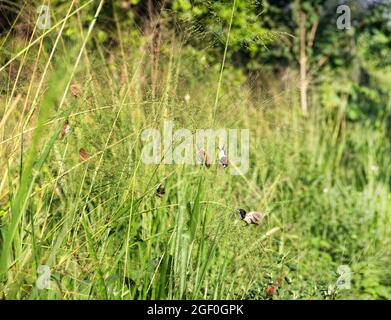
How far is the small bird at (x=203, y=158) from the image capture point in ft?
6.74

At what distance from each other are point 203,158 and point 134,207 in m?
0.28

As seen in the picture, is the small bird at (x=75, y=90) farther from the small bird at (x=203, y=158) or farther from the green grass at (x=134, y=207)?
the small bird at (x=203, y=158)

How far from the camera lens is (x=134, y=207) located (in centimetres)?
192

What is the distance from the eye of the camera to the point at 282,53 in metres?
6.28

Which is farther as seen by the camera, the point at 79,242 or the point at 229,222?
the point at 229,222

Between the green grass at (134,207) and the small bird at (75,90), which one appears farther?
the small bird at (75,90)

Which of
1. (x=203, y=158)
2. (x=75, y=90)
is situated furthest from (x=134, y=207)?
(x=75, y=90)

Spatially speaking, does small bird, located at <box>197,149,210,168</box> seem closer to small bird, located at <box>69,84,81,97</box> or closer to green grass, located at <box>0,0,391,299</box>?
green grass, located at <box>0,0,391,299</box>

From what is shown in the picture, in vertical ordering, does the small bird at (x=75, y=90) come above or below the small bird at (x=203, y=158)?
above

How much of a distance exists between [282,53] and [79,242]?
464cm

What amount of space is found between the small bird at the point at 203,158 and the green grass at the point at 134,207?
3.0 inches

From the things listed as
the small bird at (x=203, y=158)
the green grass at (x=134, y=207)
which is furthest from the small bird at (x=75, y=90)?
the small bird at (x=203, y=158)
